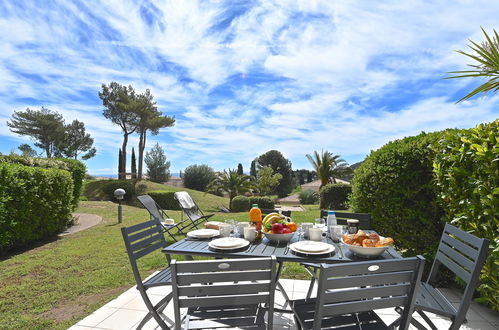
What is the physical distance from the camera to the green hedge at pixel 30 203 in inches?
191

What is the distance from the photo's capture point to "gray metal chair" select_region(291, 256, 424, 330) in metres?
1.34

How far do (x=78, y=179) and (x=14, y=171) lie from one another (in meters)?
3.75

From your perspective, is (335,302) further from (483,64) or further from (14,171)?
→ (14,171)

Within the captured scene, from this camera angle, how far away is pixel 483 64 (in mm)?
3971

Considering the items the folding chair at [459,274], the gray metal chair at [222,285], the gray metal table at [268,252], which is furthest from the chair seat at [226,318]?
the folding chair at [459,274]

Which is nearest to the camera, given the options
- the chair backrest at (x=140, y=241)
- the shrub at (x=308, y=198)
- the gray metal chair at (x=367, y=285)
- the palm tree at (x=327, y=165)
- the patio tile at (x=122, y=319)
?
the gray metal chair at (x=367, y=285)

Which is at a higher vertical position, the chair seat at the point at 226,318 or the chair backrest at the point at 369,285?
the chair backrest at the point at 369,285

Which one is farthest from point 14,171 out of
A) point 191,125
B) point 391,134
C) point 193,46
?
point 191,125

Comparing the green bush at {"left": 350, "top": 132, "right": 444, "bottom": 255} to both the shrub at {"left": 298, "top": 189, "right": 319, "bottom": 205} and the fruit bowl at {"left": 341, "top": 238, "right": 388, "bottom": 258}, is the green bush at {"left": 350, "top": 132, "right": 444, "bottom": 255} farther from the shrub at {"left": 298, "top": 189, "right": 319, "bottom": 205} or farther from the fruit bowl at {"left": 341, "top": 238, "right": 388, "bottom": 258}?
the shrub at {"left": 298, "top": 189, "right": 319, "bottom": 205}

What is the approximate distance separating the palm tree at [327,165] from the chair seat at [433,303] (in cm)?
1379

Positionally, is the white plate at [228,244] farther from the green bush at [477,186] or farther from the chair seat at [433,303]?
the green bush at [477,186]

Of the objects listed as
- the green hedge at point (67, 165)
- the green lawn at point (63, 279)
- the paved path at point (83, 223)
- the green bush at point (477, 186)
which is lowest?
the green lawn at point (63, 279)

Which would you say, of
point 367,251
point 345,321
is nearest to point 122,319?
point 345,321

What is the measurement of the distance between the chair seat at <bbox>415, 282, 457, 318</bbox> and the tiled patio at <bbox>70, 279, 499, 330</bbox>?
0.67 meters
